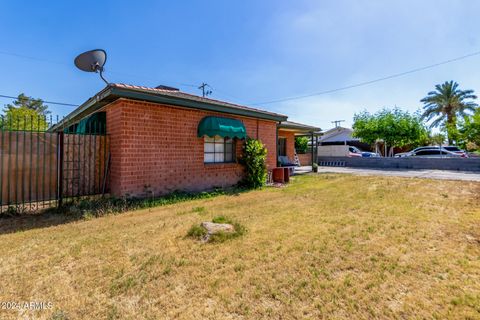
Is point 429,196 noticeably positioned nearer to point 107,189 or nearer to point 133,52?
point 107,189

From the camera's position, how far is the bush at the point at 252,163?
34.6ft

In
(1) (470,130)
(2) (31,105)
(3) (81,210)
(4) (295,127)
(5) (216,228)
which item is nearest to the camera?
(5) (216,228)

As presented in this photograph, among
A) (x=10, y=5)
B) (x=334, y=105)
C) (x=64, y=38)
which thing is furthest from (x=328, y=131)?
(x=10, y=5)

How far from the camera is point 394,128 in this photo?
23.5 meters

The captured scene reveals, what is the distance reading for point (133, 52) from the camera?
53.5 feet

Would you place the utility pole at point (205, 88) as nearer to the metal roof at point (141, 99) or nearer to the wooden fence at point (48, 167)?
the metal roof at point (141, 99)

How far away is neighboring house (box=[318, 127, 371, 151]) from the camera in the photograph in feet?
127

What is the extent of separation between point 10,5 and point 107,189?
882cm

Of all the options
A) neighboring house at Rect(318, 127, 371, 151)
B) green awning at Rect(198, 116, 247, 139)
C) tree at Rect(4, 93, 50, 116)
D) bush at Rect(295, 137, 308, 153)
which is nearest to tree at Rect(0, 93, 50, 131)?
tree at Rect(4, 93, 50, 116)

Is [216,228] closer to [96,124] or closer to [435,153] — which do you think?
[96,124]

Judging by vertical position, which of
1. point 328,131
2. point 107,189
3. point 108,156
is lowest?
point 107,189

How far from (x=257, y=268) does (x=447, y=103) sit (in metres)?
40.4

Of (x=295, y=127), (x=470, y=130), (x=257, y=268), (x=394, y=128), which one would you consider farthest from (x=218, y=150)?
(x=470, y=130)

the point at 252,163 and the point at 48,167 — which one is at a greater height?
the point at 252,163
